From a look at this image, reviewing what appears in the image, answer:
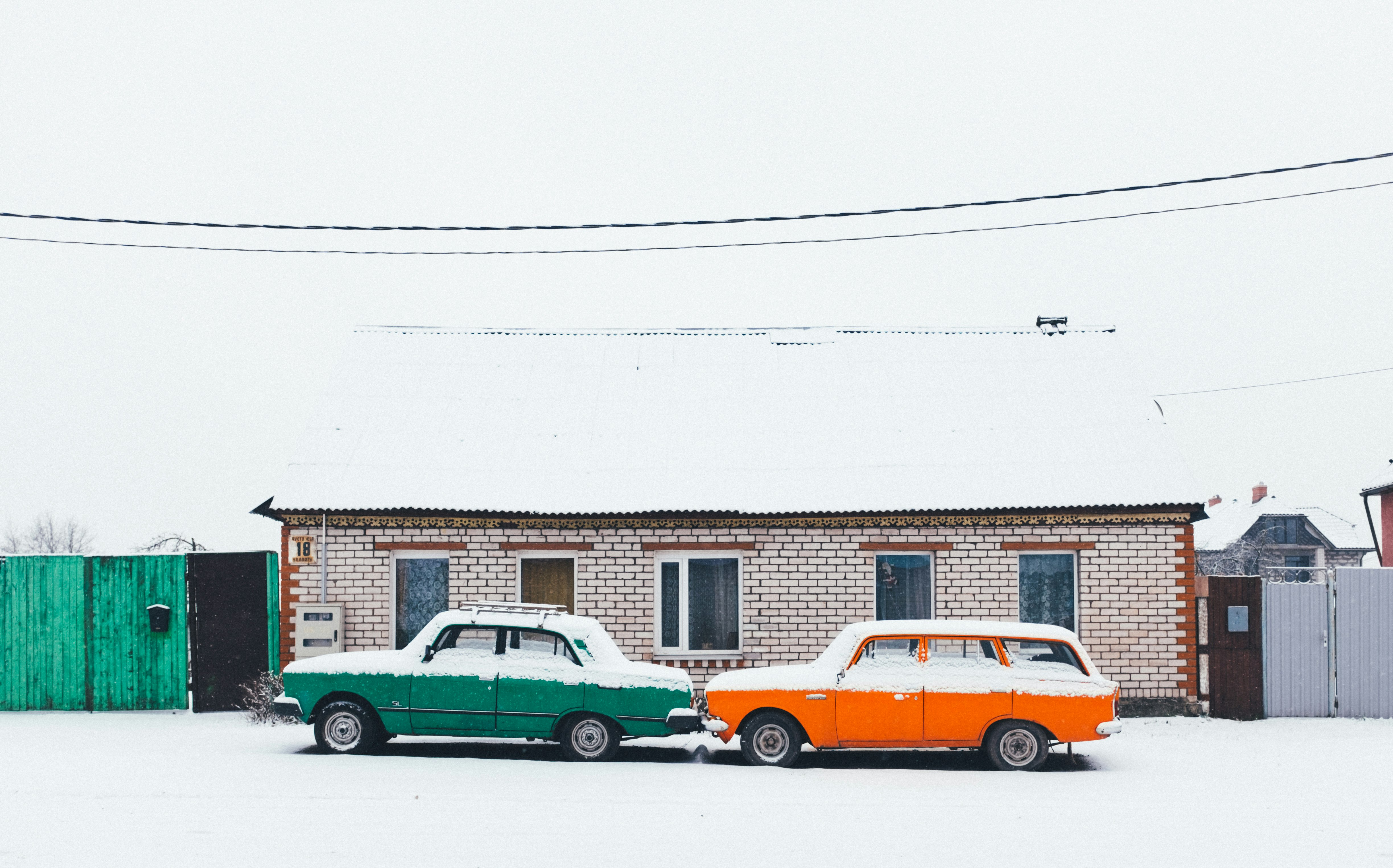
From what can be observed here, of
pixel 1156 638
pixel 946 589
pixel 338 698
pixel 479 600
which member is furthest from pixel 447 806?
pixel 1156 638

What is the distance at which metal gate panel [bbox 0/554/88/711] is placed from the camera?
15492 millimetres

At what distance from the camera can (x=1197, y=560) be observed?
57.4 meters

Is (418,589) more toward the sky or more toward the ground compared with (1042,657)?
more toward the sky

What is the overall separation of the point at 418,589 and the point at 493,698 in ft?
13.5

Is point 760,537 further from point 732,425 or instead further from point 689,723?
point 689,723

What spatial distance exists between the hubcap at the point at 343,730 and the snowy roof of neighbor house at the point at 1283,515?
49940 mm

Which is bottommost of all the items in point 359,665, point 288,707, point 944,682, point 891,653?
point 288,707

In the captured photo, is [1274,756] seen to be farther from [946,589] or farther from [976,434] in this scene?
[976,434]

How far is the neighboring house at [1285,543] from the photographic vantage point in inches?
2167

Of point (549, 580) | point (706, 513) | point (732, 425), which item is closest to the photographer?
point (706, 513)

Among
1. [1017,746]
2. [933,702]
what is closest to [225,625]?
[933,702]

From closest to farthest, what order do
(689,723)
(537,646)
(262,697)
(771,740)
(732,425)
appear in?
(771,740) < (689,723) < (537,646) < (262,697) < (732,425)

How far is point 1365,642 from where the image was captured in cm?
1532

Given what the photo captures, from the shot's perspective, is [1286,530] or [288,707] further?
[1286,530]
